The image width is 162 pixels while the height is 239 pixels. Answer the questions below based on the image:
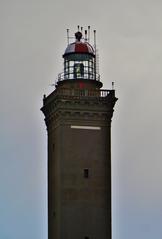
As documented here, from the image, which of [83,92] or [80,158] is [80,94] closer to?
[83,92]

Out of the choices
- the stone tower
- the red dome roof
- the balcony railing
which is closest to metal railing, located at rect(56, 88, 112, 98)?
the stone tower

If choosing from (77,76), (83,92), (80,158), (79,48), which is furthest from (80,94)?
(80,158)

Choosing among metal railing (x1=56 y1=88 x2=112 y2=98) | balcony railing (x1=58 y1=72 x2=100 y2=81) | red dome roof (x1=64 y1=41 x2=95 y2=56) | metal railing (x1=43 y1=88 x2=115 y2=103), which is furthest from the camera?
red dome roof (x1=64 y1=41 x2=95 y2=56)

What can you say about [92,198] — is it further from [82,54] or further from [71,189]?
[82,54]

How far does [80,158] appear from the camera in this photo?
135 ft

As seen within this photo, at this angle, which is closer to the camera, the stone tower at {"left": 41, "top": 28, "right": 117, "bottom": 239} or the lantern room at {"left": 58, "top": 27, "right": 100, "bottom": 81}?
the stone tower at {"left": 41, "top": 28, "right": 117, "bottom": 239}

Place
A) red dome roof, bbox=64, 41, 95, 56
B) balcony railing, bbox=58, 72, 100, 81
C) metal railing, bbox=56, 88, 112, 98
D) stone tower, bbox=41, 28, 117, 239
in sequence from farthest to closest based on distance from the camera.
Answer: red dome roof, bbox=64, 41, 95, 56
balcony railing, bbox=58, 72, 100, 81
metal railing, bbox=56, 88, 112, 98
stone tower, bbox=41, 28, 117, 239

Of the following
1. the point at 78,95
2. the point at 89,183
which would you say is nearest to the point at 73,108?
the point at 78,95

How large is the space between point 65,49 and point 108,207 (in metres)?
8.42

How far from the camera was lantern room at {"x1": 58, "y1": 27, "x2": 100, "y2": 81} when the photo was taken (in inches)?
1697

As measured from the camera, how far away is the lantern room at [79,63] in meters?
43.1

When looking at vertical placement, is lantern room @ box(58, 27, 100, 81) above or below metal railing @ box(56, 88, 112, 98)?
above

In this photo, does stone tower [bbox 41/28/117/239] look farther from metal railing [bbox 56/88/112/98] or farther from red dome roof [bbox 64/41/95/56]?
red dome roof [bbox 64/41/95/56]

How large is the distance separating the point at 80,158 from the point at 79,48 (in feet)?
18.9
